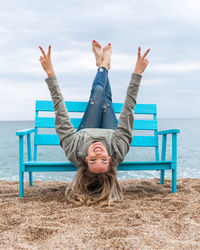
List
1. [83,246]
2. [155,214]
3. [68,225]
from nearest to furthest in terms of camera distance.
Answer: [83,246], [68,225], [155,214]

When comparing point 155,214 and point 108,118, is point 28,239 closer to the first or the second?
point 155,214

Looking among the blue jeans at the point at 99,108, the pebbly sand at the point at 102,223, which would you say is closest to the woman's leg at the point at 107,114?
the blue jeans at the point at 99,108

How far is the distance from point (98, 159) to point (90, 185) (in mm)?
467

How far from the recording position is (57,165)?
3.47 metres

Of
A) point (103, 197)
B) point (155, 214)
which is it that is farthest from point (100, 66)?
point (155, 214)

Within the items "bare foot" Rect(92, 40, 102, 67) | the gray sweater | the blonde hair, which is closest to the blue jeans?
"bare foot" Rect(92, 40, 102, 67)

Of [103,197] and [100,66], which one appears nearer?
[103,197]

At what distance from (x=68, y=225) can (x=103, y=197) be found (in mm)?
717

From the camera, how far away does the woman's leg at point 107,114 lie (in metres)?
3.92

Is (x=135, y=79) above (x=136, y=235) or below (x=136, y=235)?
above

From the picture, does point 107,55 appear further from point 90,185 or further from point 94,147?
point 90,185

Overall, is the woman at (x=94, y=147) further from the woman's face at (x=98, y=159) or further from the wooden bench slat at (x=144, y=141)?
the wooden bench slat at (x=144, y=141)

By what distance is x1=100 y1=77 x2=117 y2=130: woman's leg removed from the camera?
392 cm

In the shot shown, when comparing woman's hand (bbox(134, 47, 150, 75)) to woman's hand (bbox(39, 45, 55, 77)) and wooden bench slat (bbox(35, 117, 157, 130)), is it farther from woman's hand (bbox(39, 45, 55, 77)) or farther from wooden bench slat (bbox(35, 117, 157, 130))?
wooden bench slat (bbox(35, 117, 157, 130))
